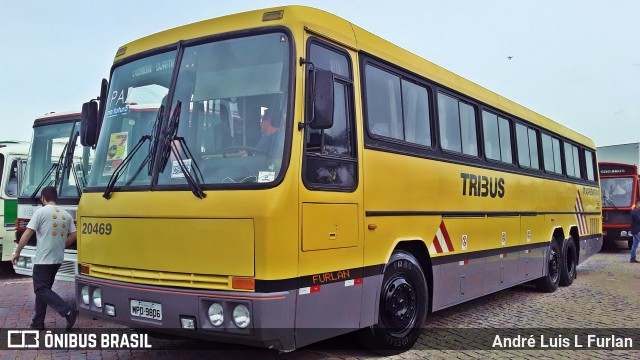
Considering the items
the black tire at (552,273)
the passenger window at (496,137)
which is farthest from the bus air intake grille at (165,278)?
the black tire at (552,273)

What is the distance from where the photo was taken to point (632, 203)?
20078 millimetres

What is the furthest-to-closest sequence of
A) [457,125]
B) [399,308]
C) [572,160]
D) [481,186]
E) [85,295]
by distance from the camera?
1. [572,160]
2. [481,186]
3. [457,125]
4. [399,308]
5. [85,295]

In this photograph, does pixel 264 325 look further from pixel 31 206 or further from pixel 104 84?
pixel 31 206

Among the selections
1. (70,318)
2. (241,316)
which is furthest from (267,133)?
(70,318)

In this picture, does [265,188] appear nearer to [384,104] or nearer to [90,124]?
[384,104]

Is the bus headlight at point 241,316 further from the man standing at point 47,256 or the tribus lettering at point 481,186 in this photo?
the tribus lettering at point 481,186

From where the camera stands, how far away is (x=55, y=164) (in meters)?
9.16

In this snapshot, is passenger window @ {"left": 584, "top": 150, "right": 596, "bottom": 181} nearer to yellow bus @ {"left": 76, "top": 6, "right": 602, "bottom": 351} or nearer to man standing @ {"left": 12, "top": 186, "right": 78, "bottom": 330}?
yellow bus @ {"left": 76, "top": 6, "right": 602, "bottom": 351}

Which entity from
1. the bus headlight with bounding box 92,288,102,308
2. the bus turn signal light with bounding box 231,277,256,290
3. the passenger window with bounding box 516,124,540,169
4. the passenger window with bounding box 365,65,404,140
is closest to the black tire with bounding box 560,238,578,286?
the passenger window with bounding box 516,124,540,169

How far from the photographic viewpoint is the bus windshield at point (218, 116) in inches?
183

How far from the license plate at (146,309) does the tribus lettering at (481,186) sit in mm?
4315

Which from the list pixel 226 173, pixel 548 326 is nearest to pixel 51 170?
pixel 226 173

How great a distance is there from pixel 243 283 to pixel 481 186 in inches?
184

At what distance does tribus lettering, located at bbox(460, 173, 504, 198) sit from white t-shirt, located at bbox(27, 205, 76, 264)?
16.7 ft
